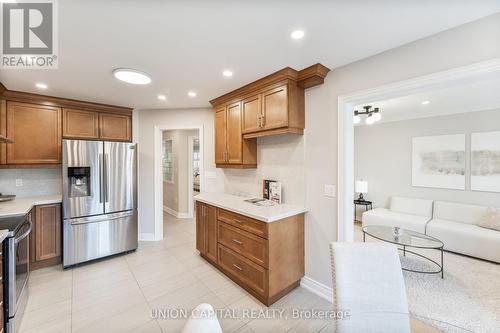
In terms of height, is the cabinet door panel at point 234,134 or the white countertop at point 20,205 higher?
the cabinet door panel at point 234,134

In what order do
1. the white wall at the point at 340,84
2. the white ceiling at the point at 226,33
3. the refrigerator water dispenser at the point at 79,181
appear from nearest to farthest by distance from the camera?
1. the white ceiling at the point at 226,33
2. the white wall at the point at 340,84
3. the refrigerator water dispenser at the point at 79,181

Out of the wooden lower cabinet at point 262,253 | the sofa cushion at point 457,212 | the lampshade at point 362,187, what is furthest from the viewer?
the lampshade at point 362,187

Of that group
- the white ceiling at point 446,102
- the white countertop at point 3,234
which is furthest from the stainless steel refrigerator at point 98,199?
the white ceiling at point 446,102

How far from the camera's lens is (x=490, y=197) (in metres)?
3.51

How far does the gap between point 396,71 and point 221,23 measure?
1554 mm

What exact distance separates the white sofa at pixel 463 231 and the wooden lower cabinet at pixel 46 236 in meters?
5.75

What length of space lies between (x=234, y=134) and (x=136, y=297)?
227cm

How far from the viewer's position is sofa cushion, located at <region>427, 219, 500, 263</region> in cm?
296

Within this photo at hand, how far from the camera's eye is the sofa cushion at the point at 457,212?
136 inches

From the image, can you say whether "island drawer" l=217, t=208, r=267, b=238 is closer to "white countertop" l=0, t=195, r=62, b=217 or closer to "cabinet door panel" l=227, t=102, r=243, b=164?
"cabinet door panel" l=227, t=102, r=243, b=164

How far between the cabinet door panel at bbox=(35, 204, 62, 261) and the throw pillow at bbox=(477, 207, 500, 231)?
6.37 m

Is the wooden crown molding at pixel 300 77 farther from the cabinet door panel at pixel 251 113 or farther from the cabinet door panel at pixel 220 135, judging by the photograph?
the cabinet door panel at pixel 220 135

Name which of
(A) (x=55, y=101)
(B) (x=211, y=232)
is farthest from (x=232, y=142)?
(A) (x=55, y=101)

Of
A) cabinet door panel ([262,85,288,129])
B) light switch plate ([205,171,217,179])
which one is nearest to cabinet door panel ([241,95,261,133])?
cabinet door panel ([262,85,288,129])
